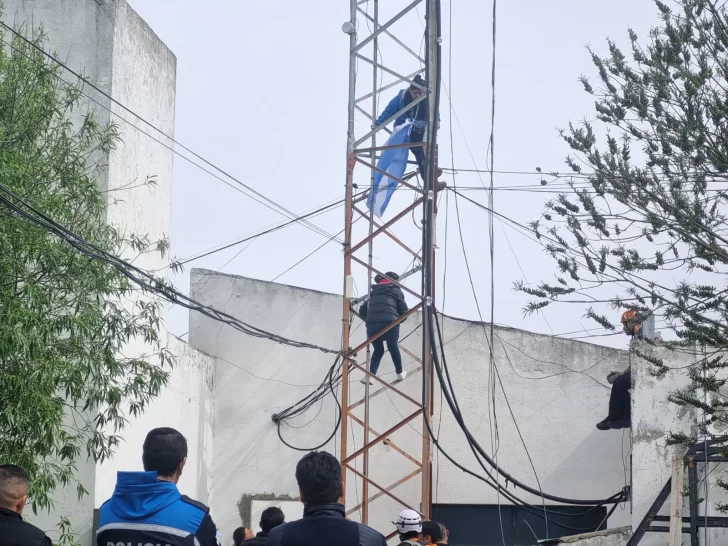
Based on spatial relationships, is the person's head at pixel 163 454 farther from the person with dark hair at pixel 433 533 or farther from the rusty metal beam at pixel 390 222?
the rusty metal beam at pixel 390 222

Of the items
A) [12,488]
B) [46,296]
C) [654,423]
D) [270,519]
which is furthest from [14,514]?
[654,423]

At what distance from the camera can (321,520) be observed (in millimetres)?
3678

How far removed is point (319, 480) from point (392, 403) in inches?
405

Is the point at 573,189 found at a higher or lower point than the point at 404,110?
lower

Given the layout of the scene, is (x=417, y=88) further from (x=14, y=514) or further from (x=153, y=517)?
(x=153, y=517)

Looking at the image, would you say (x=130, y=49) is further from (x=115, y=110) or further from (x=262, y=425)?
(x=262, y=425)

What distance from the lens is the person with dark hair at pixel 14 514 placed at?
401cm

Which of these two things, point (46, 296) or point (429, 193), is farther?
point (429, 193)

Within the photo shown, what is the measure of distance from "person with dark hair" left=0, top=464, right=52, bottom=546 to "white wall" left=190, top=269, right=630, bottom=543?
9.65 m

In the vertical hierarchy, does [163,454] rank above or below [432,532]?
above

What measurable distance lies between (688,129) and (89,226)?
4.93 meters

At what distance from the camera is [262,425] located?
45.9 feet

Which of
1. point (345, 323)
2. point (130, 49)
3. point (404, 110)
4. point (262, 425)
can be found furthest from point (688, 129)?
point (262, 425)

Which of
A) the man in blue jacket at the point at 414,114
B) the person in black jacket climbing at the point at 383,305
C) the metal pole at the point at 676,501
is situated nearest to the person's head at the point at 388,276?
the person in black jacket climbing at the point at 383,305
